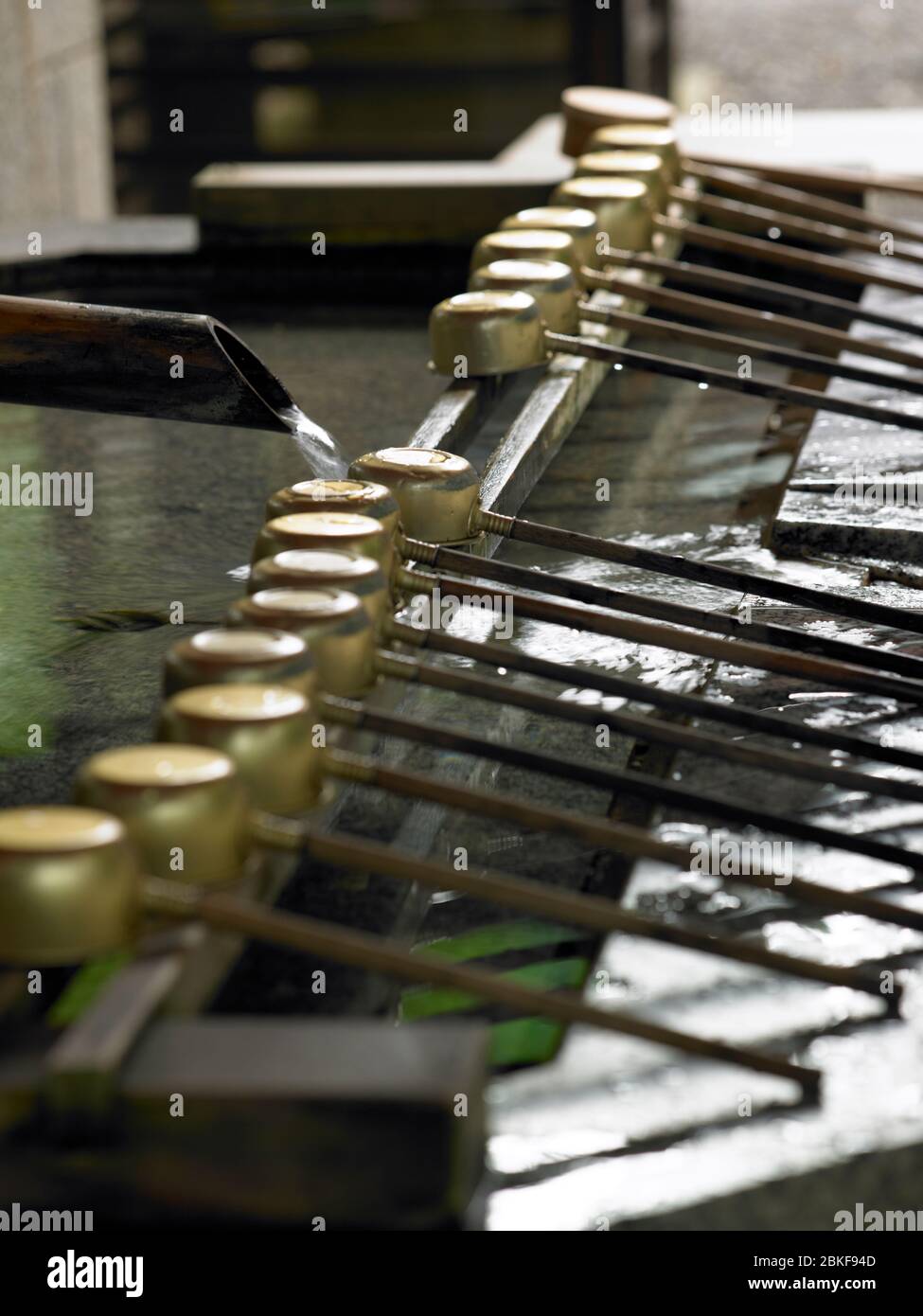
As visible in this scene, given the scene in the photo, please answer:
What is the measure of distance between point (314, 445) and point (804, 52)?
64.0 feet

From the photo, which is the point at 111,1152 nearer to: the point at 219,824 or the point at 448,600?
the point at 219,824

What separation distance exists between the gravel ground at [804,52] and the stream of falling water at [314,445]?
623 inches

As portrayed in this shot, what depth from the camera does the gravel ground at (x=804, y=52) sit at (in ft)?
63.1

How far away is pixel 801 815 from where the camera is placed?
1862 millimetres

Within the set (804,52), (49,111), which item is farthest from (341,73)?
(804,52)

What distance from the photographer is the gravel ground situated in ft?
63.1

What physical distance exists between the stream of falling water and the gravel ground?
15818 millimetres

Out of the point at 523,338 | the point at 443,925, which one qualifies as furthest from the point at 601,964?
the point at 523,338

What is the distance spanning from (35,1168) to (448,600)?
1.00 meters

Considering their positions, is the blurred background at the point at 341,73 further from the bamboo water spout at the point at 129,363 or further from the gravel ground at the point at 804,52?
the bamboo water spout at the point at 129,363

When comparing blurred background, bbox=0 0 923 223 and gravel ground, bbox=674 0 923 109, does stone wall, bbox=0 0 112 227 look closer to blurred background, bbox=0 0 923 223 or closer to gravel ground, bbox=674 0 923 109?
blurred background, bbox=0 0 923 223

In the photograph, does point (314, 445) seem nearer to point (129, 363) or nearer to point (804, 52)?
point (129, 363)

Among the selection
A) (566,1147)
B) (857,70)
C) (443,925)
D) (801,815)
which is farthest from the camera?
(857,70)

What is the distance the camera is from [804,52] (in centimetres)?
2067
